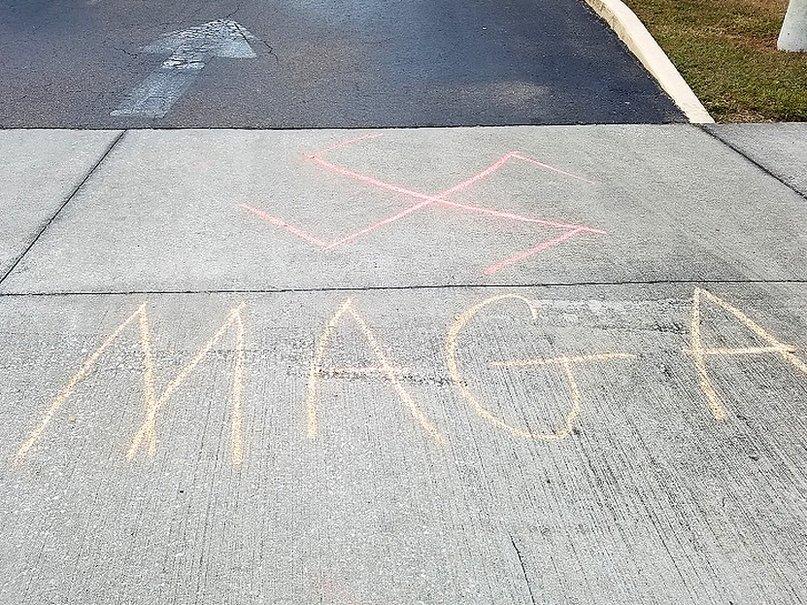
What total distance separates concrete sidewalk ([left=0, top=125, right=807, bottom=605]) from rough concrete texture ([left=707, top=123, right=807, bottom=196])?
0.15 m

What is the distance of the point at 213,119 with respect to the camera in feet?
21.2

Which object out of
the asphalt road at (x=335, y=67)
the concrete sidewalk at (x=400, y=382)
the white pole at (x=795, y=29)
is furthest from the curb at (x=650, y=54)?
the concrete sidewalk at (x=400, y=382)

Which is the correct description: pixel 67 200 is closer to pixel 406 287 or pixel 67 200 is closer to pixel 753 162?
pixel 406 287

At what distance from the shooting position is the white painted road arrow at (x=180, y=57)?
22.2ft

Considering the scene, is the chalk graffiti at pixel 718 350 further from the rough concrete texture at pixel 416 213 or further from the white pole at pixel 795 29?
the white pole at pixel 795 29

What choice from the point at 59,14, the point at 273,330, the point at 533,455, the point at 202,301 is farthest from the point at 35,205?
the point at 59,14

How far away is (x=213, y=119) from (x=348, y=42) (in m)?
2.57

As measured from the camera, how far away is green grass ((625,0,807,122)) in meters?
6.89

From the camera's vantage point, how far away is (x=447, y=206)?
5.09 metres

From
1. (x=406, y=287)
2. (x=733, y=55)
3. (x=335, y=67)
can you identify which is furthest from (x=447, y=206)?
(x=733, y=55)

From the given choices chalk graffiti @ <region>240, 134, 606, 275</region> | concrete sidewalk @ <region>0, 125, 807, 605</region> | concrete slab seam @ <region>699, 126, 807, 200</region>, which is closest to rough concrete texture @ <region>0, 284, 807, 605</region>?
concrete sidewalk @ <region>0, 125, 807, 605</region>

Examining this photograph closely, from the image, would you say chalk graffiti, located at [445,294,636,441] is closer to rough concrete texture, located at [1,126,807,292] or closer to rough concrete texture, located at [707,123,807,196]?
rough concrete texture, located at [1,126,807,292]

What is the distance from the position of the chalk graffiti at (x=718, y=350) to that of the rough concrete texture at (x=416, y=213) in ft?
1.13

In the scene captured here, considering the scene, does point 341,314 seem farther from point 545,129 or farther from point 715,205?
point 545,129
